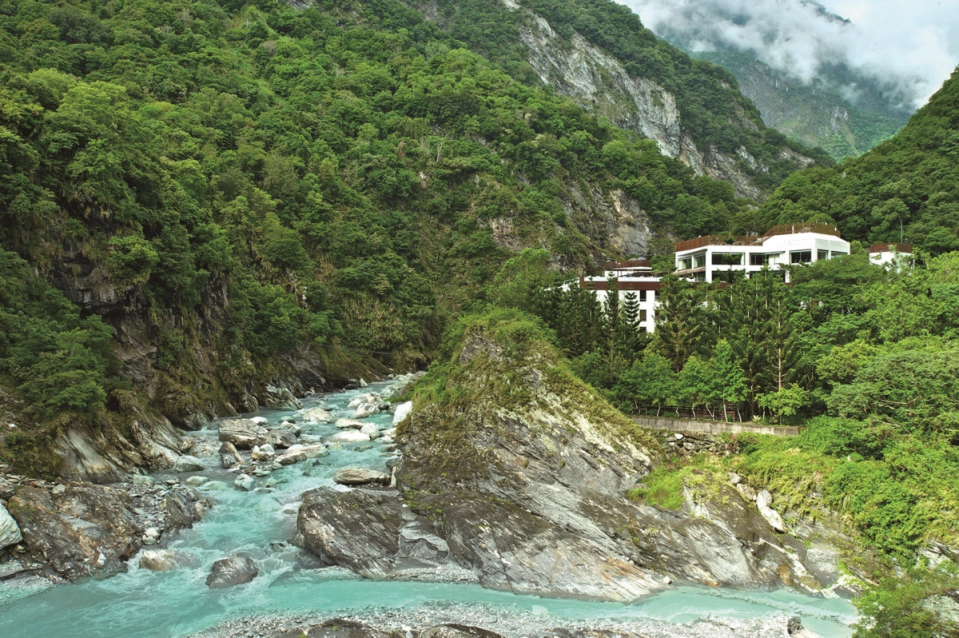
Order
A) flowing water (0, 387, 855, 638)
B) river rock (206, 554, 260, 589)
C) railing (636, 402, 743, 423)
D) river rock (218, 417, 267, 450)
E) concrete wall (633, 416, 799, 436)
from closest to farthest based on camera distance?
flowing water (0, 387, 855, 638), river rock (206, 554, 260, 589), concrete wall (633, 416, 799, 436), railing (636, 402, 743, 423), river rock (218, 417, 267, 450)

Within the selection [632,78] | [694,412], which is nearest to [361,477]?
[694,412]

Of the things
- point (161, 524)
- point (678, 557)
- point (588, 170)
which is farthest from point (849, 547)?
point (588, 170)

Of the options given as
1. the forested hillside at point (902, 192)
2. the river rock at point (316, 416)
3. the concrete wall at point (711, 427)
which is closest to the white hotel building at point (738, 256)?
the forested hillside at point (902, 192)

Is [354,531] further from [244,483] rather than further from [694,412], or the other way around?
[694,412]

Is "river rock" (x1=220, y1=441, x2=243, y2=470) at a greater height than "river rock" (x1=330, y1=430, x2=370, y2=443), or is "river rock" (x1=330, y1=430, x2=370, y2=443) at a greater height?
"river rock" (x1=220, y1=441, x2=243, y2=470)

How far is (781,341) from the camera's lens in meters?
28.6

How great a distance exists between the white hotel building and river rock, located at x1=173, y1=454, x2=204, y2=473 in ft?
92.3

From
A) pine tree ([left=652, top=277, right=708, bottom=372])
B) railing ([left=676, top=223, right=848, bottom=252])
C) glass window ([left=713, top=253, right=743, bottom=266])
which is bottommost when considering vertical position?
pine tree ([left=652, top=277, right=708, bottom=372])

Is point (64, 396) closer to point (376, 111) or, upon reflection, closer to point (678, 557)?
point (678, 557)

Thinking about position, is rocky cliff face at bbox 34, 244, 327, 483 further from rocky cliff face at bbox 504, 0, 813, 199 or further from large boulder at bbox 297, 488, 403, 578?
rocky cliff face at bbox 504, 0, 813, 199

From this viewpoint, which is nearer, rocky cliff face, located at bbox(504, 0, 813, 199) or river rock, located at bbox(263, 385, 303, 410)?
river rock, located at bbox(263, 385, 303, 410)

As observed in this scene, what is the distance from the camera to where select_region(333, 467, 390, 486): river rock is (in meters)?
26.0

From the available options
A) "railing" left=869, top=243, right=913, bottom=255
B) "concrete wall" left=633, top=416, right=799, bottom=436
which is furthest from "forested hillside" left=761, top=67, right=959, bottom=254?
"concrete wall" left=633, top=416, right=799, bottom=436

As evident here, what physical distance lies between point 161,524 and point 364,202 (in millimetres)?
60152
